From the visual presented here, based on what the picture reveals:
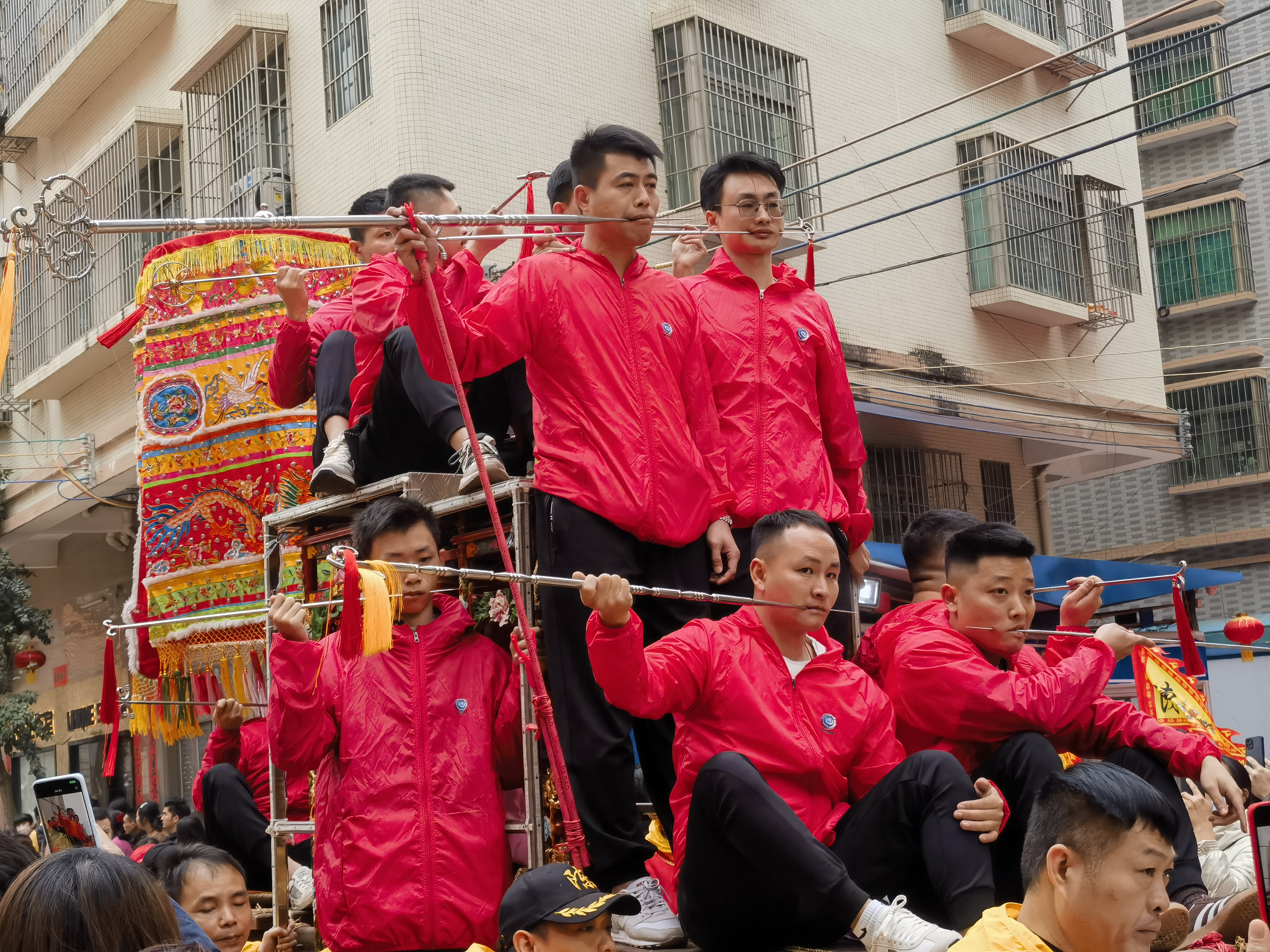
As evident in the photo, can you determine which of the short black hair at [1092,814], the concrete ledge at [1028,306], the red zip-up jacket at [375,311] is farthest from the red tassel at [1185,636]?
the concrete ledge at [1028,306]

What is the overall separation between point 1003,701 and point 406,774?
1873 mm

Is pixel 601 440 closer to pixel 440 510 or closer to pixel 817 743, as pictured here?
pixel 440 510

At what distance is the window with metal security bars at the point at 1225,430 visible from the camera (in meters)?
18.2

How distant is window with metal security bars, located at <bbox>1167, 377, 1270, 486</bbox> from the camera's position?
717 inches

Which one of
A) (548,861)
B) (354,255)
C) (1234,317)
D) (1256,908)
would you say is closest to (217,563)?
(354,255)

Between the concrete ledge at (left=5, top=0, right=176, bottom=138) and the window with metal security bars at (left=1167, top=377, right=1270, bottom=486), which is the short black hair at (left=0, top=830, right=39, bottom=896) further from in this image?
the window with metal security bars at (left=1167, top=377, right=1270, bottom=486)

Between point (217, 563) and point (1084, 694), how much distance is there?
6536 millimetres

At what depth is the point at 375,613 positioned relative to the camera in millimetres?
4148

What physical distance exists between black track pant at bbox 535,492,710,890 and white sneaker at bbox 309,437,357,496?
1.14 m

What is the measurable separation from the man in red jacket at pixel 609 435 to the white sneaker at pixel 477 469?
0.53ft

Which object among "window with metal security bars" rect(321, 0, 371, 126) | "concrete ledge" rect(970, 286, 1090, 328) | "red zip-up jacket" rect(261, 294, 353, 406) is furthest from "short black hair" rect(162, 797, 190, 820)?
"concrete ledge" rect(970, 286, 1090, 328)

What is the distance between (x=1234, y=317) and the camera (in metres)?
18.9

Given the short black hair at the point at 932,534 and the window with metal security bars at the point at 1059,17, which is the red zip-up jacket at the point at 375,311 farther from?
the window with metal security bars at the point at 1059,17

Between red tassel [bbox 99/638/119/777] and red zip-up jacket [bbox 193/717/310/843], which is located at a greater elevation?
red tassel [bbox 99/638/119/777]
